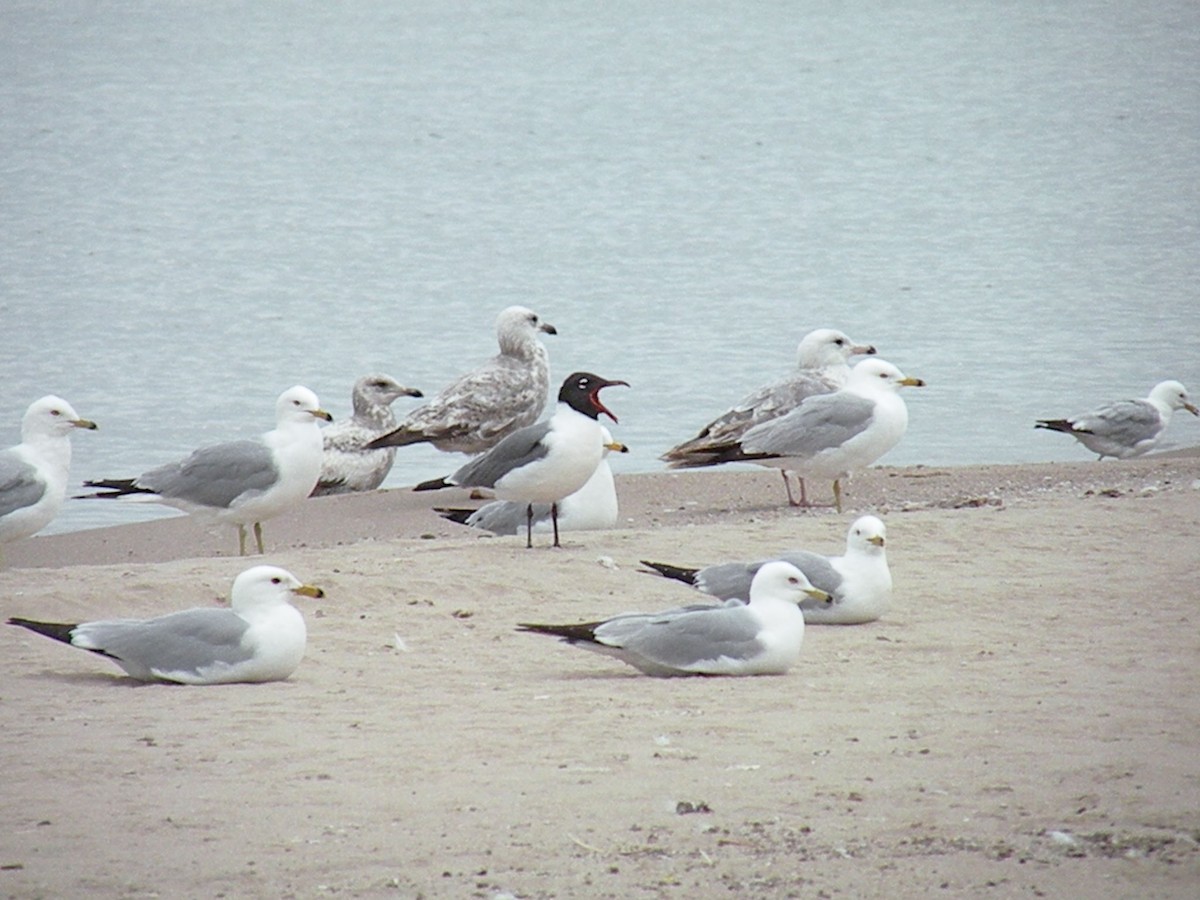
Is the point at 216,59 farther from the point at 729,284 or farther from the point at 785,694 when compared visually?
the point at 785,694

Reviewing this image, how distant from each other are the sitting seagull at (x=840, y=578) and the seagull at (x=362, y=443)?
441 cm

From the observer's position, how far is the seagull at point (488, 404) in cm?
1185

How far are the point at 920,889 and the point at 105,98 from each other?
4014 cm

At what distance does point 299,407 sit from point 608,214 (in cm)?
1931

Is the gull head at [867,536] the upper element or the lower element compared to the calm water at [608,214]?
lower

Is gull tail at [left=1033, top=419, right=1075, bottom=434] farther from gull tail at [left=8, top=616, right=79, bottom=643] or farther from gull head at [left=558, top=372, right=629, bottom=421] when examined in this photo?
gull tail at [left=8, top=616, right=79, bottom=643]

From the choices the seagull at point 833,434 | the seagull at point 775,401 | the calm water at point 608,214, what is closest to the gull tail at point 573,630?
the seagull at point 833,434

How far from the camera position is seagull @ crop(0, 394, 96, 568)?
341 inches

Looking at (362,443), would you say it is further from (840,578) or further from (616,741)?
(616,741)

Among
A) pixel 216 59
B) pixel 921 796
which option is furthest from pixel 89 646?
pixel 216 59

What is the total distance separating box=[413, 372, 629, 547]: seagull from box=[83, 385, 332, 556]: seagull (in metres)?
0.81

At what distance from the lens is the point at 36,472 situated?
8836 millimetres

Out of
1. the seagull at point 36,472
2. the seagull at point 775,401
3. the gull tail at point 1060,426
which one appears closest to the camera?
the seagull at point 36,472

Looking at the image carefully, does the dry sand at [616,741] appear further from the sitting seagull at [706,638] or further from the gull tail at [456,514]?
the gull tail at [456,514]
